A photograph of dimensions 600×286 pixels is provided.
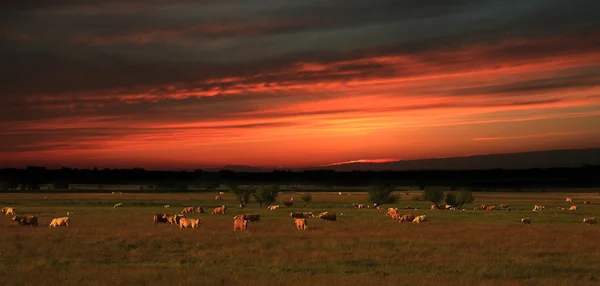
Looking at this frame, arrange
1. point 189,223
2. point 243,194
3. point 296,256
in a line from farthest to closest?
1. point 243,194
2. point 189,223
3. point 296,256

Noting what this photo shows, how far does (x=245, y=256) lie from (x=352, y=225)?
63.9 ft

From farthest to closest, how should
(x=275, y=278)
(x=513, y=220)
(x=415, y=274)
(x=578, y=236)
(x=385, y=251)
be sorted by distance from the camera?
(x=513, y=220)
(x=578, y=236)
(x=385, y=251)
(x=415, y=274)
(x=275, y=278)

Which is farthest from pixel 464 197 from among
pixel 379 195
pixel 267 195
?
pixel 267 195

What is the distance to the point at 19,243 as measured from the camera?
3216cm

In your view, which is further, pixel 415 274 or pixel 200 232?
pixel 200 232

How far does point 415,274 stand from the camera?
24094 millimetres

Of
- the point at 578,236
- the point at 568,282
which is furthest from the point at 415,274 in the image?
the point at 578,236

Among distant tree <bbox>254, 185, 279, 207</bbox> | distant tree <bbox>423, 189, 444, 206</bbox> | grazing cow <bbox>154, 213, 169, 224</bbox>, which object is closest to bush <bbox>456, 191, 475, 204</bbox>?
distant tree <bbox>423, 189, 444, 206</bbox>

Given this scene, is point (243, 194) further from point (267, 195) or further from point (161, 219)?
point (161, 219)

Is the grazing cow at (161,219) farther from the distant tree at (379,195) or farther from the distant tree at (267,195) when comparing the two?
the distant tree at (379,195)

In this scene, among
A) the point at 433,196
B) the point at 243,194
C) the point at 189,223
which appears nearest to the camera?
the point at 189,223

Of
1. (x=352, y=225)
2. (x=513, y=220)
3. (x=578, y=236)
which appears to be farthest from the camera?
(x=513, y=220)

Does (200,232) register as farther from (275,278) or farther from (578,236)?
(578,236)

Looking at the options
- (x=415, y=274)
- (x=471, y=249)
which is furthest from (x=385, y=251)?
(x=415, y=274)
